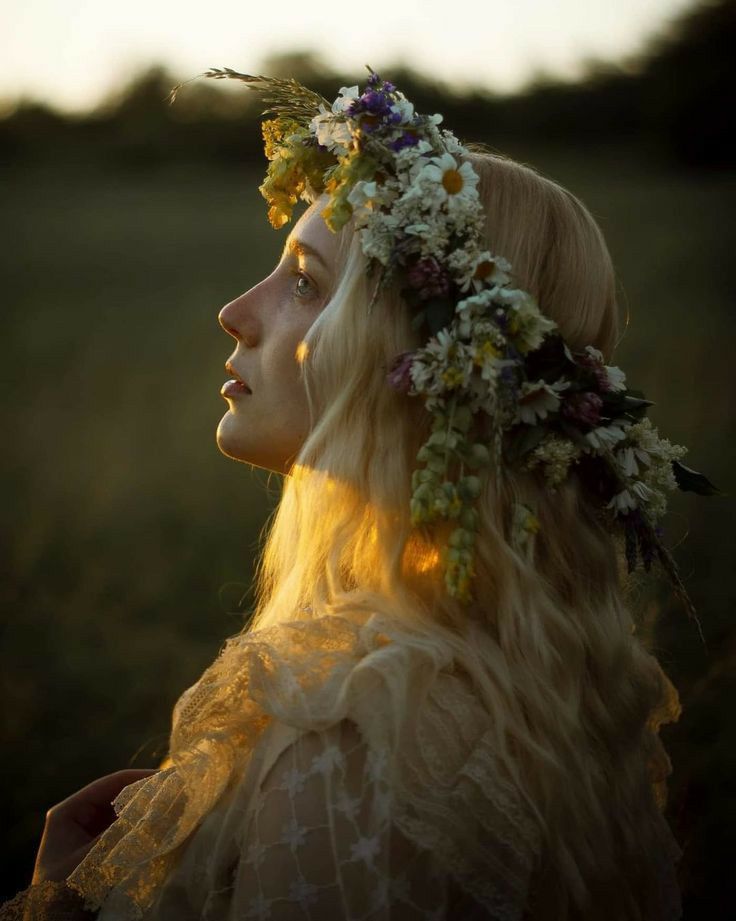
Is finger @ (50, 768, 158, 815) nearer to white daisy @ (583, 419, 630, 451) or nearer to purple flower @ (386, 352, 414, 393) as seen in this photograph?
purple flower @ (386, 352, 414, 393)

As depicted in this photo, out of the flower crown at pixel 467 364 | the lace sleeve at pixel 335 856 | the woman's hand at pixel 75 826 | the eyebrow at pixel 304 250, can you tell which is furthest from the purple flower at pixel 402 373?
the woman's hand at pixel 75 826

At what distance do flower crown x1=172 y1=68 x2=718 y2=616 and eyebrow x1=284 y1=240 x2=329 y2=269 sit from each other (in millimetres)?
124

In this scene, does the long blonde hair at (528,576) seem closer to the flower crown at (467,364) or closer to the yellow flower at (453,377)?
the flower crown at (467,364)

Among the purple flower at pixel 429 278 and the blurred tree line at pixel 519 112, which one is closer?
the purple flower at pixel 429 278

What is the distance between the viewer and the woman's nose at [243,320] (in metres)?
2.32

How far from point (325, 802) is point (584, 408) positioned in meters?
0.95

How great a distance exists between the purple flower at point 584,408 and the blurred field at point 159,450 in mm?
1805

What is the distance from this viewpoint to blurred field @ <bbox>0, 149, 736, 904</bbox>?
482cm

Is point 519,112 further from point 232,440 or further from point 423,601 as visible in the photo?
point 423,601

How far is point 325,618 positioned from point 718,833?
2.17m

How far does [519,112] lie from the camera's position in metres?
8.94

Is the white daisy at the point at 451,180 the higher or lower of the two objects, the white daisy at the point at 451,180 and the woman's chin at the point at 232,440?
the higher

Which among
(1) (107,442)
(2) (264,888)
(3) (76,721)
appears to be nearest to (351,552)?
(2) (264,888)

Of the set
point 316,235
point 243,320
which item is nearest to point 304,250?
point 316,235
